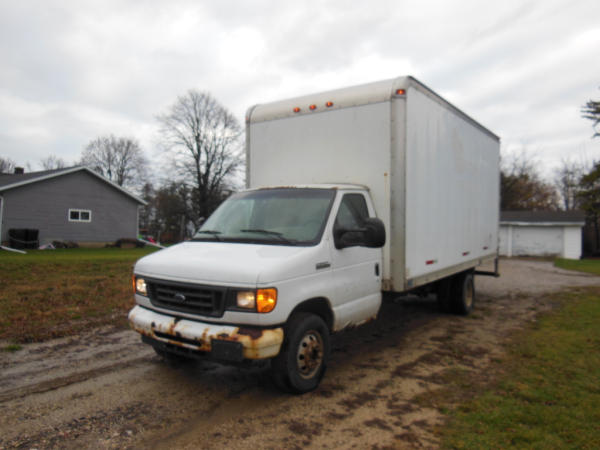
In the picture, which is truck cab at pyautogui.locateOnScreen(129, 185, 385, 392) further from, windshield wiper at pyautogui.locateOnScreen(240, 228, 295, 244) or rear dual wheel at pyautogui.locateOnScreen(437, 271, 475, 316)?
rear dual wheel at pyautogui.locateOnScreen(437, 271, 475, 316)

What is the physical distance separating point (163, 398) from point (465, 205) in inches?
239

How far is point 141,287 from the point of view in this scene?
461cm

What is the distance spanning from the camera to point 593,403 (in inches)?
167

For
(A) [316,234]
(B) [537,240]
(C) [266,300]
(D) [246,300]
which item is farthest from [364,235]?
A: (B) [537,240]

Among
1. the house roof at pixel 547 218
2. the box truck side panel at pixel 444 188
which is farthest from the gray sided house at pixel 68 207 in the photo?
the house roof at pixel 547 218

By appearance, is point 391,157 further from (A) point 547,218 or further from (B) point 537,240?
(A) point 547,218

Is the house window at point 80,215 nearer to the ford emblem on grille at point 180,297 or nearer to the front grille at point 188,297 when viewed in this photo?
the front grille at point 188,297

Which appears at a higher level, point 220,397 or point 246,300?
point 246,300

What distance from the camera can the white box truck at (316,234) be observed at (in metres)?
3.92

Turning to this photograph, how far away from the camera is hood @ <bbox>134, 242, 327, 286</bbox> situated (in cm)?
383

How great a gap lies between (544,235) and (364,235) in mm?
32518

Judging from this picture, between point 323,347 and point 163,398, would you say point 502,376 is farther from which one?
point 163,398

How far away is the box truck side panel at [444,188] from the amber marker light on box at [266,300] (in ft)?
7.78

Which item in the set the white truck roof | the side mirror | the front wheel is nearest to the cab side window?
the side mirror
